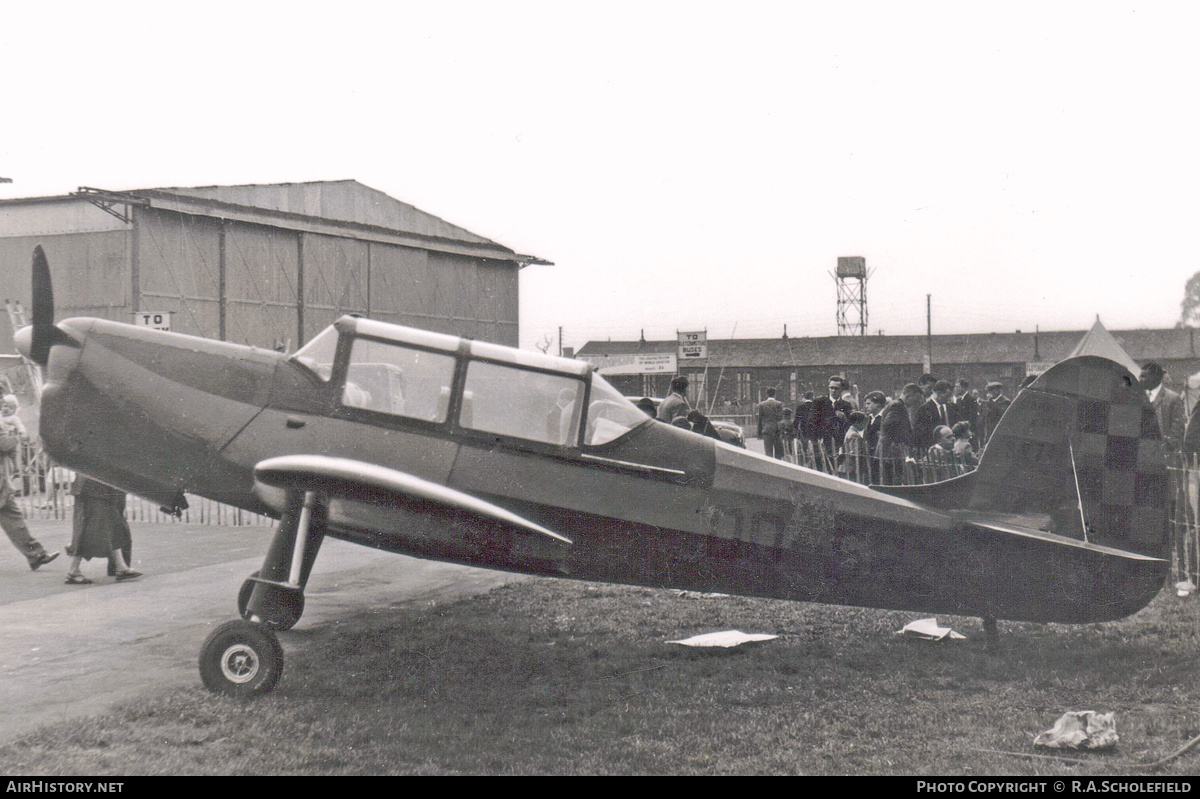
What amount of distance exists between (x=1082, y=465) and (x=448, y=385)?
372 centimetres

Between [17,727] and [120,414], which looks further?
[120,414]

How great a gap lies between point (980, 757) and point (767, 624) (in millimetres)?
2773

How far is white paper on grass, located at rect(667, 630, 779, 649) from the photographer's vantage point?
600 cm

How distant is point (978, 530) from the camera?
526cm

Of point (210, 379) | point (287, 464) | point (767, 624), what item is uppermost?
point (210, 379)

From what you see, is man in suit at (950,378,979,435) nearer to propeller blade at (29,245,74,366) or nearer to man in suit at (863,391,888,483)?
man in suit at (863,391,888,483)

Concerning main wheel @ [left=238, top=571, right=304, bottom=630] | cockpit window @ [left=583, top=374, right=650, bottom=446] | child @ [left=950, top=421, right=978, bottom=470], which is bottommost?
main wheel @ [left=238, top=571, right=304, bottom=630]

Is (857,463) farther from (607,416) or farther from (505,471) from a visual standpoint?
(505,471)

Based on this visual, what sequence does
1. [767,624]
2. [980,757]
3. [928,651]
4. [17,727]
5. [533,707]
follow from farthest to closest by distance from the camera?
[767,624] → [928,651] → [533,707] → [17,727] → [980,757]

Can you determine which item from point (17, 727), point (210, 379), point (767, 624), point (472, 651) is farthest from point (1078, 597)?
point (17, 727)

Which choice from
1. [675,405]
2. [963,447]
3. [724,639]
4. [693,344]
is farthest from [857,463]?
[693,344]

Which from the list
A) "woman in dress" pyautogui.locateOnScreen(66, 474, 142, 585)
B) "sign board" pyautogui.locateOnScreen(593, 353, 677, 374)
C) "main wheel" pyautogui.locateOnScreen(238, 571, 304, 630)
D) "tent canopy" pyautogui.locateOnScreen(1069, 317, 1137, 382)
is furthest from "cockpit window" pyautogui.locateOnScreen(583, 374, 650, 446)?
"tent canopy" pyautogui.locateOnScreen(1069, 317, 1137, 382)

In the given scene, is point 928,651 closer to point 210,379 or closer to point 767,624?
point 767,624

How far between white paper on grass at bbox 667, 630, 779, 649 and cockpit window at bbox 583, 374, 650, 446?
1602mm
